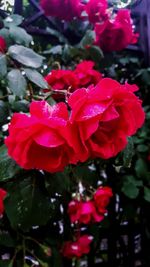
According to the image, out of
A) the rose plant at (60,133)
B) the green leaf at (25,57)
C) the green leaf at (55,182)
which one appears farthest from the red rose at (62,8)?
the green leaf at (55,182)

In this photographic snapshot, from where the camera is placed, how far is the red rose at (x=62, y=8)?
107 cm

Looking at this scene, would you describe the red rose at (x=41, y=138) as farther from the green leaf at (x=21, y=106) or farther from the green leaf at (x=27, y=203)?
the green leaf at (x=21, y=106)

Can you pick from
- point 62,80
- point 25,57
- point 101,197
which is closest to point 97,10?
point 62,80

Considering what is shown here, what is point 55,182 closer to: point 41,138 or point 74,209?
point 41,138

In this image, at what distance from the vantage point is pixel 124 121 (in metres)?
0.42

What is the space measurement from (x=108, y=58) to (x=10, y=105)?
59 cm

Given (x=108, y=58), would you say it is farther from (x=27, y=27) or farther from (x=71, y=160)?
(x=71, y=160)

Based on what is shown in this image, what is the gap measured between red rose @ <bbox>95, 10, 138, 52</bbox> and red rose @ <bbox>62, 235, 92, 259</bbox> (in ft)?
1.93

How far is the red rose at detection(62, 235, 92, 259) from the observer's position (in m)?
0.95

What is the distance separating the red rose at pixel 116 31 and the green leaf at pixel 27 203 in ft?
2.02

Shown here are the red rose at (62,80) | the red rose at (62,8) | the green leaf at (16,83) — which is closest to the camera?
the green leaf at (16,83)

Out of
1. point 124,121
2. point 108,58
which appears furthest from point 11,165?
point 108,58

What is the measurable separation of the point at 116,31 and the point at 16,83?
1.61 feet

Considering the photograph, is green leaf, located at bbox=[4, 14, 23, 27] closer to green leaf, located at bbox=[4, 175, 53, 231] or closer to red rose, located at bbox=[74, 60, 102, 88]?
red rose, located at bbox=[74, 60, 102, 88]
